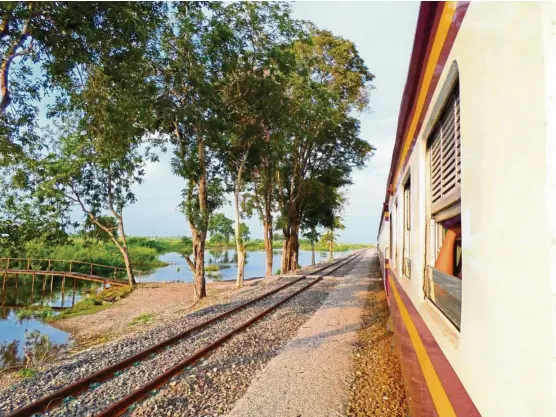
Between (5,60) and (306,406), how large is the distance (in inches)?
262

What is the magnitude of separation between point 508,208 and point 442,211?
135 cm

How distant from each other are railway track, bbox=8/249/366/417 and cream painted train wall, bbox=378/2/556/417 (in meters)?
4.23

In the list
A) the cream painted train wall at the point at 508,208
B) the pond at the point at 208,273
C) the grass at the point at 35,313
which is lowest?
the pond at the point at 208,273

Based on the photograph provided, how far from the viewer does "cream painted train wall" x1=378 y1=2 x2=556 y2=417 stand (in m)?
0.80

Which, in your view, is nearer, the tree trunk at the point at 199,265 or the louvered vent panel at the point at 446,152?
the louvered vent panel at the point at 446,152

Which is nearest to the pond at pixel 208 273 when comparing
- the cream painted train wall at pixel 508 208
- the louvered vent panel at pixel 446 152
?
the louvered vent panel at pixel 446 152

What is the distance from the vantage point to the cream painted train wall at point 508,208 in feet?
2.61

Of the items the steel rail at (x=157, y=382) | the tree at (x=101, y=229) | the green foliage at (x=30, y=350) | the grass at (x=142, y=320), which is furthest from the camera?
the tree at (x=101, y=229)

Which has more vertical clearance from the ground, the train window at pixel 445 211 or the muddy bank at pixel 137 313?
the train window at pixel 445 211

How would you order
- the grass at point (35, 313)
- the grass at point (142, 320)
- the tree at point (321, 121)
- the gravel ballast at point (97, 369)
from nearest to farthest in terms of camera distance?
the gravel ballast at point (97, 369) → the grass at point (142, 320) → the grass at point (35, 313) → the tree at point (321, 121)

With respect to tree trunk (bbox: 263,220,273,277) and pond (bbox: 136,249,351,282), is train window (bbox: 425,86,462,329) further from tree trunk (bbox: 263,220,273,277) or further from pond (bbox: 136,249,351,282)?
pond (bbox: 136,249,351,282)

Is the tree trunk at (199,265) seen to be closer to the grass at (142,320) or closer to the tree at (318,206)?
the grass at (142,320)

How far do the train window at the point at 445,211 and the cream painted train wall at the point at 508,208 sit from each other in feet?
1.17

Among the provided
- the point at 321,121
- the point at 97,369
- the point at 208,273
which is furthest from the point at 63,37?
the point at 208,273
